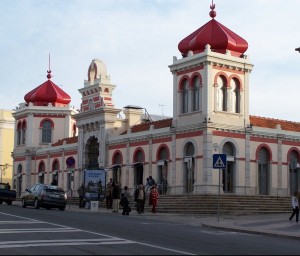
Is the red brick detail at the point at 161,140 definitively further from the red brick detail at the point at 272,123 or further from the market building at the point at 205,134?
the red brick detail at the point at 272,123

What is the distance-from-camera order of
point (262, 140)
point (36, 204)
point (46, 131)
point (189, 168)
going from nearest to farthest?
point (36, 204), point (189, 168), point (262, 140), point (46, 131)

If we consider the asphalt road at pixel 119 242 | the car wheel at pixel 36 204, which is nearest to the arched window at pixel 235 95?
the car wheel at pixel 36 204

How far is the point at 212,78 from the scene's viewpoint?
129ft

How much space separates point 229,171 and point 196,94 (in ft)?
17.7

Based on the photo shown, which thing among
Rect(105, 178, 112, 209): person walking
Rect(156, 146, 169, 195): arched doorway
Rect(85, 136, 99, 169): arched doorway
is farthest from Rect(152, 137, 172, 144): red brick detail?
Rect(85, 136, 99, 169): arched doorway

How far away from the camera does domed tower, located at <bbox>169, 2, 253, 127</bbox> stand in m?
39.1

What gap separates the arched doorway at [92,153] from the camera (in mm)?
50906

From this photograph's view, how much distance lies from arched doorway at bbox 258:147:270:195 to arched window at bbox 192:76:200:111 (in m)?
5.43

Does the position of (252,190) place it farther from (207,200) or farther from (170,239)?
(170,239)

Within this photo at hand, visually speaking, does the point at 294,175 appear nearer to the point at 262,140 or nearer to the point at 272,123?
the point at 272,123

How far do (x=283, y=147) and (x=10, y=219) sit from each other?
23764 mm

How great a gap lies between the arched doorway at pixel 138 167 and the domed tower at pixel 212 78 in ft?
16.2

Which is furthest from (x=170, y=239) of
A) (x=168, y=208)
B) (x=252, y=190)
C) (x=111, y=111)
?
(x=111, y=111)

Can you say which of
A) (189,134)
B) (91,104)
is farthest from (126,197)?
(91,104)
